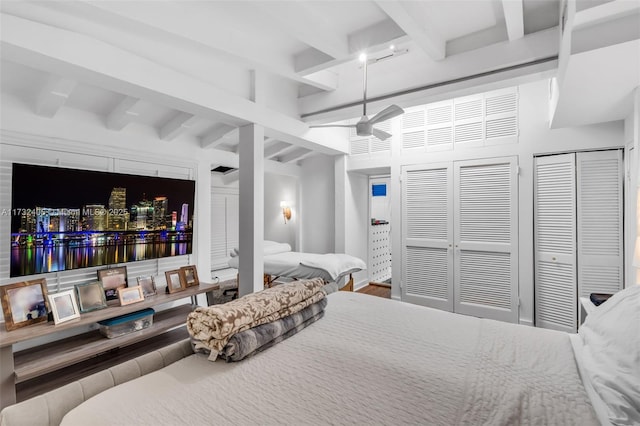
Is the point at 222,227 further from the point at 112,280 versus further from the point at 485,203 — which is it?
the point at 485,203

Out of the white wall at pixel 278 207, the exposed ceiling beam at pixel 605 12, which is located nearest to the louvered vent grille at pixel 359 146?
the white wall at pixel 278 207

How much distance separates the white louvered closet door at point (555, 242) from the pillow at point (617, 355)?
7.60 ft

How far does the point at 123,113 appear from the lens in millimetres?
2816

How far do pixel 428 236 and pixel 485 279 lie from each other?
2.70 ft

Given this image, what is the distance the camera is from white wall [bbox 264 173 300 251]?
5859 mm

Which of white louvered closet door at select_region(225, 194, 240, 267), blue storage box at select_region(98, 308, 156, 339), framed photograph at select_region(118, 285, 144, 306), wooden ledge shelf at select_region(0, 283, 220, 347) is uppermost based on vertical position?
white louvered closet door at select_region(225, 194, 240, 267)

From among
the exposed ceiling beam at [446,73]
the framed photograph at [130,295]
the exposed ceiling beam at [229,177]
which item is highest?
the exposed ceiling beam at [446,73]

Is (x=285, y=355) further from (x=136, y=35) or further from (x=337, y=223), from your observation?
(x=337, y=223)

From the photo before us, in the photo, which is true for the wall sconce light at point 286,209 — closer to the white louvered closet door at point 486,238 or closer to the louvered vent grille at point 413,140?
the louvered vent grille at point 413,140

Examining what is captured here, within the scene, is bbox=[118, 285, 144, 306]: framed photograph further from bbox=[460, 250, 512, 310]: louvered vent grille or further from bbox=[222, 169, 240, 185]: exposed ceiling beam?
bbox=[460, 250, 512, 310]: louvered vent grille

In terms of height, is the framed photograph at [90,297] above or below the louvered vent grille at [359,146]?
below

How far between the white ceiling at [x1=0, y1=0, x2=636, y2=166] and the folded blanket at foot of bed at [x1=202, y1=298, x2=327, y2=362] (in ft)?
6.05

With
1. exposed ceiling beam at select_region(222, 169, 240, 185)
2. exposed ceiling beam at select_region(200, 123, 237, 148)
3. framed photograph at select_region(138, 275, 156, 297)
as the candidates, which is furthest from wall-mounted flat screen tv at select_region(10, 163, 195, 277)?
exposed ceiling beam at select_region(222, 169, 240, 185)

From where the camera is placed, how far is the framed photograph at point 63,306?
224cm
